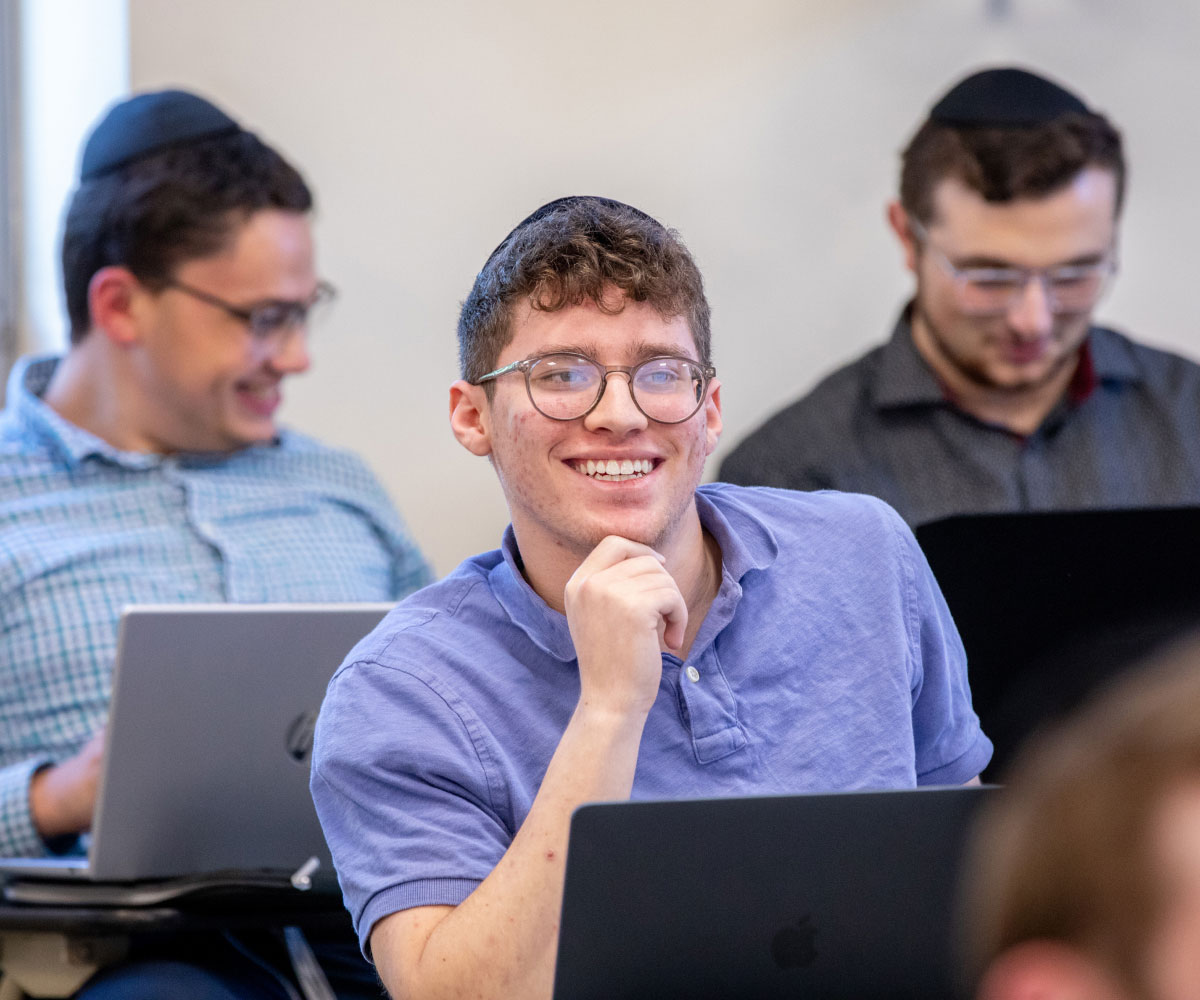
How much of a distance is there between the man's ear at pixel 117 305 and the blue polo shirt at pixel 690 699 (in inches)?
43.9

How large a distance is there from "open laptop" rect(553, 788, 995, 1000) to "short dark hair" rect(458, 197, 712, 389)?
1.83ft

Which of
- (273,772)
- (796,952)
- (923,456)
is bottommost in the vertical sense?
(273,772)

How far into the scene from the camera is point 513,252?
4.49 ft

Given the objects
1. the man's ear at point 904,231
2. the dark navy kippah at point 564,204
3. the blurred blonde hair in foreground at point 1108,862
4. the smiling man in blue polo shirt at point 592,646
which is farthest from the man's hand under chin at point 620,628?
the man's ear at point 904,231

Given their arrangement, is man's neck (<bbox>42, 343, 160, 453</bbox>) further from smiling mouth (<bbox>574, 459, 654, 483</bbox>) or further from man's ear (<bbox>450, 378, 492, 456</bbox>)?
smiling mouth (<bbox>574, 459, 654, 483</bbox>)

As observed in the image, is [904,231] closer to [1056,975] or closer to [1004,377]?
[1004,377]

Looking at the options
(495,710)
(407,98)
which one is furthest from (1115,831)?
(407,98)

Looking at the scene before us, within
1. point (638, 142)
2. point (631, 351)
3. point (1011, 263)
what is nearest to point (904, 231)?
point (1011, 263)

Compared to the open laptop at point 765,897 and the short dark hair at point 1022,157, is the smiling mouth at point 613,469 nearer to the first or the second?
the open laptop at point 765,897

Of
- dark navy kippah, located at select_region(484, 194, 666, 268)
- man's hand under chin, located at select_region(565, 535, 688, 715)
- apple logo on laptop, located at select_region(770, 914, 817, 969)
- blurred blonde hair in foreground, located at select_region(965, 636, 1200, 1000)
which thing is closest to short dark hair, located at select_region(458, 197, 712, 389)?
dark navy kippah, located at select_region(484, 194, 666, 268)

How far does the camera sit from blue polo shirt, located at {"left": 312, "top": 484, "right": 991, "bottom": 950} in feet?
4.03

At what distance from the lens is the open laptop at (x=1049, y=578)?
1.57 m

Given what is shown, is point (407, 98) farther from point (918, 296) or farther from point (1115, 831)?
point (1115, 831)

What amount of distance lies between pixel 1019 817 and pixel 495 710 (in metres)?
0.86
